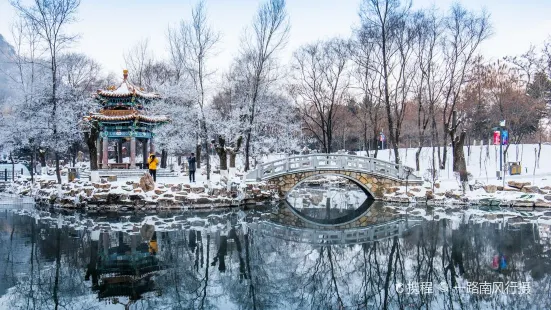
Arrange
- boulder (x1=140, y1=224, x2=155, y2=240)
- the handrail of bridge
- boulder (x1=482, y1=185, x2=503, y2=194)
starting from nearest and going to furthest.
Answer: boulder (x1=140, y1=224, x2=155, y2=240), boulder (x1=482, y1=185, x2=503, y2=194), the handrail of bridge

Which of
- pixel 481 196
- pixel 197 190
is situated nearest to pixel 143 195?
pixel 197 190

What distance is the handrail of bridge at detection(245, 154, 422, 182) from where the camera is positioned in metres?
19.0

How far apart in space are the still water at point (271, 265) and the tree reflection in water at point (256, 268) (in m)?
0.02

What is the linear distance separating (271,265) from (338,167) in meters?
11.2

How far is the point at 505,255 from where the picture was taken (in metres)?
9.03

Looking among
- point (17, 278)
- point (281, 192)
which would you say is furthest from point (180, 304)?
point (281, 192)

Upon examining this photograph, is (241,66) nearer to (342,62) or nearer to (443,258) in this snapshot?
(342,62)

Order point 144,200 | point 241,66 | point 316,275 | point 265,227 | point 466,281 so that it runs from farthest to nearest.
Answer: point 241,66, point 144,200, point 265,227, point 316,275, point 466,281

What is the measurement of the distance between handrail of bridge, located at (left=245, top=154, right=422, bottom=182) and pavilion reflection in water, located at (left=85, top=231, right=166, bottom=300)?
325 inches

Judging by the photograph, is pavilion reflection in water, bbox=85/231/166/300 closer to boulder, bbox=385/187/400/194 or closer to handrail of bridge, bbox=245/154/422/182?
handrail of bridge, bbox=245/154/422/182

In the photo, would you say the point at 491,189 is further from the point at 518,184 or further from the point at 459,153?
the point at 459,153

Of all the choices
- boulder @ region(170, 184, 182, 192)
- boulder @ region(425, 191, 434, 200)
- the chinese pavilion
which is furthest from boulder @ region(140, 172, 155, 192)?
boulder @ region(425, 191, 434, 200)

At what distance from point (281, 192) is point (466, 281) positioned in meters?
12.6

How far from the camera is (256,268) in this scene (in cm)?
834
